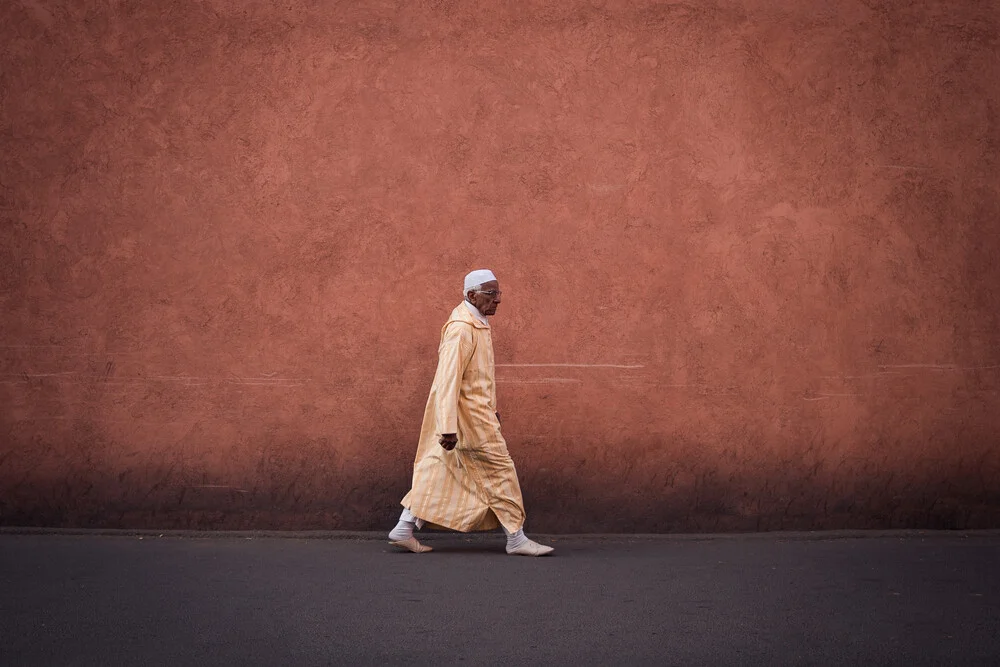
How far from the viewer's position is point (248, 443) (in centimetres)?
748

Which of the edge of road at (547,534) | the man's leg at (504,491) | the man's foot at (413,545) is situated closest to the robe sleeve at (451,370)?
the man's leg at (504,491)

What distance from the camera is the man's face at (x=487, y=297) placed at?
6863mm

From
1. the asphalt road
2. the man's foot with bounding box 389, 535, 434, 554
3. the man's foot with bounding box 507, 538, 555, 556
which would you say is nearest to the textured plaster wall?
the asphalt road

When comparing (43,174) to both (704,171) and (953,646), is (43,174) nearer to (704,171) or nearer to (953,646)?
(704,171)

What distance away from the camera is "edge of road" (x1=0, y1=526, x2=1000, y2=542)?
730cm

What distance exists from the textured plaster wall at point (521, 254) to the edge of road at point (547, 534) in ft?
0.30

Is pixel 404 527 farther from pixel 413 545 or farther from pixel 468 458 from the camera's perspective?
pixel 468 458

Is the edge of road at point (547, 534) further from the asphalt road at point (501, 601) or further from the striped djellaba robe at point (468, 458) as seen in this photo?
the striped djellaba robe at point (468, 458)

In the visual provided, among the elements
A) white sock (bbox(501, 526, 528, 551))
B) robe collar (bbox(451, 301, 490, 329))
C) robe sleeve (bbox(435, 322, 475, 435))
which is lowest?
white sock (bbox(501, 526, 528, 551))

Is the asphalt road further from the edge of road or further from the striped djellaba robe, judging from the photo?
the striped djellaba robe

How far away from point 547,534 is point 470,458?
96 cm

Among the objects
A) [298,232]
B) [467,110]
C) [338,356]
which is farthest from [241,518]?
[467,110]

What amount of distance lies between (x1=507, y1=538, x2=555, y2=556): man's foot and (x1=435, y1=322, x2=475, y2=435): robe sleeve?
838 millimetres

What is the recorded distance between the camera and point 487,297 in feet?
22.5
